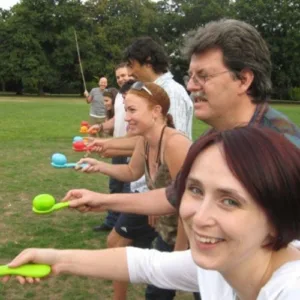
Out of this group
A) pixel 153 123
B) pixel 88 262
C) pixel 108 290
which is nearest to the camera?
pixel 88 262

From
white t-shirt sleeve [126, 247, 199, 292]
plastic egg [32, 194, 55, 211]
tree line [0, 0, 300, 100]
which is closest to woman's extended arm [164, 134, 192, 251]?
plastic egg [32, 194, 55, 211]

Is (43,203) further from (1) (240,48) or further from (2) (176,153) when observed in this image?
(1) (240,48)

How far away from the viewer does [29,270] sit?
5.76 ft

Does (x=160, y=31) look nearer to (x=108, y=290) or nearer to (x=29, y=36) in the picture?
(x=29, y=36)

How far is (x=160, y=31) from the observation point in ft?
184

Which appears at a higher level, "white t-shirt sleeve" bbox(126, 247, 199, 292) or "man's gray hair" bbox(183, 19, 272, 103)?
"man's gray hair" bbox(183, 19, 272, 103)

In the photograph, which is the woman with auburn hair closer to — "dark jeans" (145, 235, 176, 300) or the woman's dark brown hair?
"dark jeans" (145, 235, 176, 300)

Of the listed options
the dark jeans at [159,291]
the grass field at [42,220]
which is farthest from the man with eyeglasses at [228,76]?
the grass field at [42,220]

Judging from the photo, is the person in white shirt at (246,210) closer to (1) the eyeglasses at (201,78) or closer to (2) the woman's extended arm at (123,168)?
(1) the eyeglasses at (201,78)

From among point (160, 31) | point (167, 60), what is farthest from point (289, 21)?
point (167, 60)

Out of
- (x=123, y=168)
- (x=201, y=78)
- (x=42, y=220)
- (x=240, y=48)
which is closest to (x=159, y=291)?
(x=123, y=168)

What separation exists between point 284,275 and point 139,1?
201 feet

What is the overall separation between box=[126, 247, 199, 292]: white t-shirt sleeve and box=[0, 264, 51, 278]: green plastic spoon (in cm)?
32

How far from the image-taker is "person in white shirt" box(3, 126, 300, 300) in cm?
125
